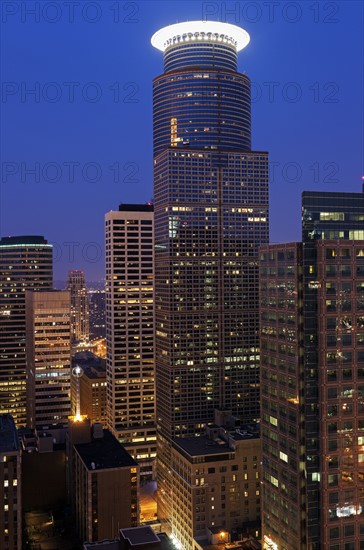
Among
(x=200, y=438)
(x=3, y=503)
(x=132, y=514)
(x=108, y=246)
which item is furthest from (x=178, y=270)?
(x=3, y=503)

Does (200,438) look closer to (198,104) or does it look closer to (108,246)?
(108,246)

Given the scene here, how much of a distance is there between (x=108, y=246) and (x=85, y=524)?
10104 cm

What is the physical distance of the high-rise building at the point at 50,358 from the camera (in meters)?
195

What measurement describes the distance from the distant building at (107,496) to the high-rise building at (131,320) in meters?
75.2

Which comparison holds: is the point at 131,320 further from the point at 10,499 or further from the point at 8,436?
the point at 10,499

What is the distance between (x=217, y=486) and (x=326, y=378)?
162ft

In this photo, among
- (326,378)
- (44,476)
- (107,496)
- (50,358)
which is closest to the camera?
(326,378)

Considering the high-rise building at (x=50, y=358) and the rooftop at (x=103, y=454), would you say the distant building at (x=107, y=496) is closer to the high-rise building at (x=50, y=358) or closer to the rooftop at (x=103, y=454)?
the rooftop at (x=103, y=454)

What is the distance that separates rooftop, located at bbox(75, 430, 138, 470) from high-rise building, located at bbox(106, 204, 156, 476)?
195 feet

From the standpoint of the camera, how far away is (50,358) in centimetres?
19675

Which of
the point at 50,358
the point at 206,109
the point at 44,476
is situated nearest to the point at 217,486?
the point at 44,476

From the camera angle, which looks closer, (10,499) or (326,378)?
(326,378)

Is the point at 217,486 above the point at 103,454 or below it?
below

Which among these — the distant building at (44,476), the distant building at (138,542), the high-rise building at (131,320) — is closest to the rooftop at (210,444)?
the distant building at (44,476)
